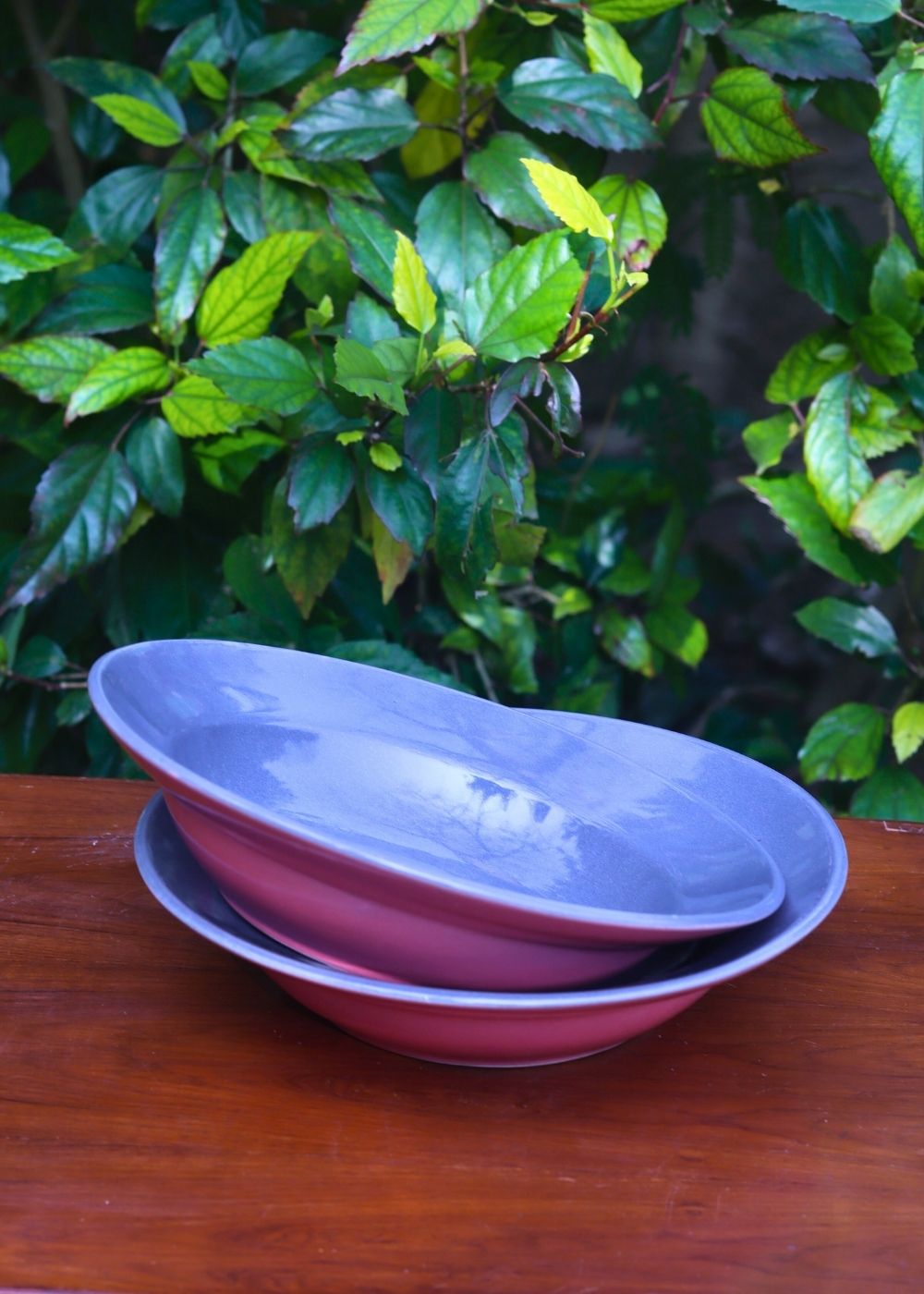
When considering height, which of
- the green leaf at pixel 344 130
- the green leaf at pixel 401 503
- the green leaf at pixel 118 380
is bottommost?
the green leaf at pixel 401 503

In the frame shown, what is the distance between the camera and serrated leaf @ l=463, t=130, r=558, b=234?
95 centimetres

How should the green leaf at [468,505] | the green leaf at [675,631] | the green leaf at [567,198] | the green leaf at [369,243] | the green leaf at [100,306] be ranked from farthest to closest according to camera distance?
1. the green leaf at [675,631]
2. the green leaf at [100,306]
3. the green leaf at [369,243]
4. the green leaf at [468,505]
5. the green leaf at [567,198]

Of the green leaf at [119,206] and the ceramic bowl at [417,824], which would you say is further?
the green leaf at [119,206]

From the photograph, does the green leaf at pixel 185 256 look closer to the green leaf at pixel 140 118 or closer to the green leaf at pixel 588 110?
the green leaf at pixel 140 118

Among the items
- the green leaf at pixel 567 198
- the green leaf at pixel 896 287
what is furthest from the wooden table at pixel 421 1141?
the green leaf at pixel 896 287

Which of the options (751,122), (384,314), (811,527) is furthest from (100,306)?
(811,527)

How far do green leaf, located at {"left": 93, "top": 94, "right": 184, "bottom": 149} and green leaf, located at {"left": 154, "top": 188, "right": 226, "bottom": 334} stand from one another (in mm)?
84

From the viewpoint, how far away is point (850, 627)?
1219 millimetres

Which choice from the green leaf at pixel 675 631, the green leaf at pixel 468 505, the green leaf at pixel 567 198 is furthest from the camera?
the green leaf at pixel 675 631

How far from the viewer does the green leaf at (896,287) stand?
1.06 m

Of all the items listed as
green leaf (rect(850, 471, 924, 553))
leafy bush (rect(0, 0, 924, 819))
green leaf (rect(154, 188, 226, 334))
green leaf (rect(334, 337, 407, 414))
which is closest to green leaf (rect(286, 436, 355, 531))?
leafy bush (rect(0, 0, 924, 819))

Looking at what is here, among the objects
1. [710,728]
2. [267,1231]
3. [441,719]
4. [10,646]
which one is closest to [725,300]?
[710,728]

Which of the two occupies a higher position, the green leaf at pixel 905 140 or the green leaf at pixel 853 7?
the green leaf at pixel 853 7

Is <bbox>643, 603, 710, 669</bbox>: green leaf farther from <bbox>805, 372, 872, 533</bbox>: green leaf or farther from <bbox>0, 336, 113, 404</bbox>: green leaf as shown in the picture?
<bbox>0, 336, 113, 404</bbox>: green leaf
